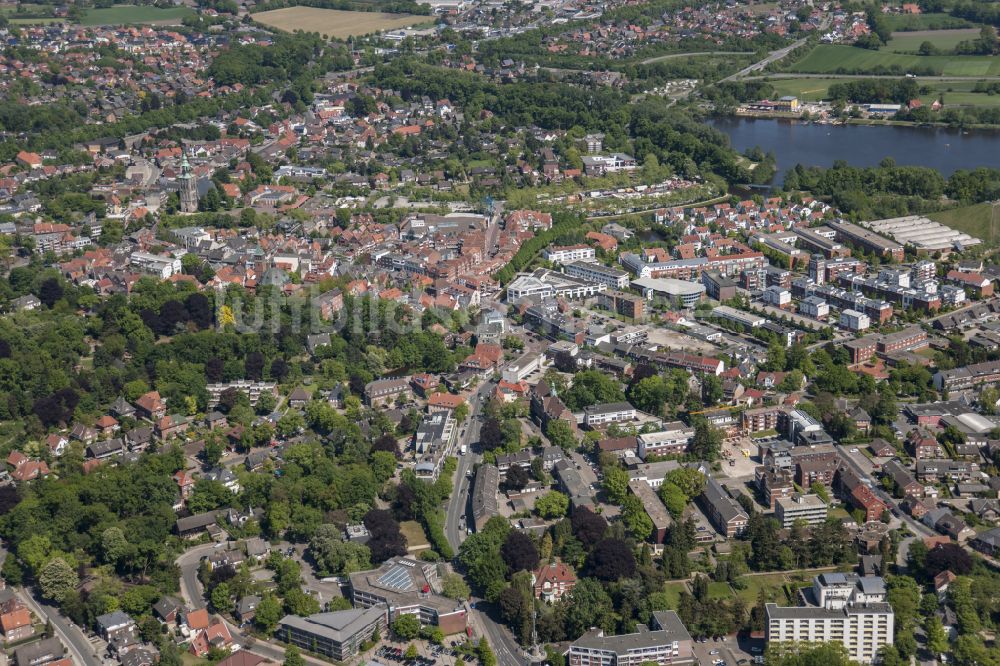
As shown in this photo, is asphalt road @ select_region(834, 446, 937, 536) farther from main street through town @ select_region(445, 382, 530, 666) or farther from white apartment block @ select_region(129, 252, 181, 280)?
white apartment block @ select_region(129, 252, 181, 280)

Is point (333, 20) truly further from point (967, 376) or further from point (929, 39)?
point (967, 376)

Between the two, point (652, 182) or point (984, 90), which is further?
point (984, 90)

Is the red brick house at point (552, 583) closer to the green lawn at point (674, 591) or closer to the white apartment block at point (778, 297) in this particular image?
the green lawn at point (674, 591)

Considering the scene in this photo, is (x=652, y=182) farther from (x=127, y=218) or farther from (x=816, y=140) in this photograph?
(x=127, y=218)

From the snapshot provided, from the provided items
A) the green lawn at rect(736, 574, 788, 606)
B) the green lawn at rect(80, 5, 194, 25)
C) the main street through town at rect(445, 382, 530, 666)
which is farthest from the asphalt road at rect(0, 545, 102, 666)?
the green lawn at rect(80, 5, 194, 25)

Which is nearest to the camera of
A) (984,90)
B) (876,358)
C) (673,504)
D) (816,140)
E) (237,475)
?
(673,504)

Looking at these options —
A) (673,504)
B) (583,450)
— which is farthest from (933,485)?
(583,450)

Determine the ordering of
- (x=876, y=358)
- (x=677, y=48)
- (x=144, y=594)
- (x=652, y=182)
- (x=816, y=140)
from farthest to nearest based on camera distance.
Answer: (x=677, y=48), (x=816, y=140), (x=652, y=182), (x=876, y=358), (x=144, y=594)
